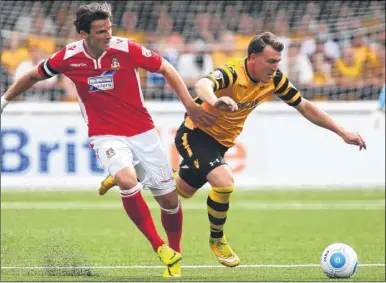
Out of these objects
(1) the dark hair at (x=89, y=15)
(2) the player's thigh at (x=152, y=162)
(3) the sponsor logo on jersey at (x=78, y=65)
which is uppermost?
(1) the dark hair at (x=89, y=15)

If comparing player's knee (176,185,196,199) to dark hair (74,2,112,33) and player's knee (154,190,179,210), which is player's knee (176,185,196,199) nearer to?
player's knee (154,190,179,210)

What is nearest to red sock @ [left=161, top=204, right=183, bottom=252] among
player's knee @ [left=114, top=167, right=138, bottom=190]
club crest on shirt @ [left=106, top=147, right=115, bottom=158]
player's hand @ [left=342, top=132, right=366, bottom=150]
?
player's knee @ [left=114, top=167, right=138, bottom=190]

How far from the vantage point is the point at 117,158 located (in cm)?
775

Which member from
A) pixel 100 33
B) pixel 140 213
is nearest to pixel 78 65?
pixel 100 33

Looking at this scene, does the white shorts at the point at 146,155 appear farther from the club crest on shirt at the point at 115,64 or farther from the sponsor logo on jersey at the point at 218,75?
the sponsor logo on jersey at the point at 218,75

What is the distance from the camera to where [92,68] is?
7.77 metres

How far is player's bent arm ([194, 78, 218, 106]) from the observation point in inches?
293

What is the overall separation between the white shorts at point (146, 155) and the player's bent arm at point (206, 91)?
0.65 m

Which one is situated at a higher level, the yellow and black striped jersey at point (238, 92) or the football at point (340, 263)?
the yellow and black striped jersey at point (238, 92)

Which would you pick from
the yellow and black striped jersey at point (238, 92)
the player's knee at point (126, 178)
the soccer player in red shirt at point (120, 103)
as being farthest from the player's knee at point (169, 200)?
the yellow and black striped jersey at point (238, 92)

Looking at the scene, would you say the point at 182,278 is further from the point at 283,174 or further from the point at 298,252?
the point at 283,174

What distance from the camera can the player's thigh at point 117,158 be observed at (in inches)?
303

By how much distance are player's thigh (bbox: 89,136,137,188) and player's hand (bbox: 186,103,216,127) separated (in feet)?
2.14

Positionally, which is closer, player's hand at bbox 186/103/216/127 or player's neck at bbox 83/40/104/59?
player's hand at bbox 186/103/216/127
